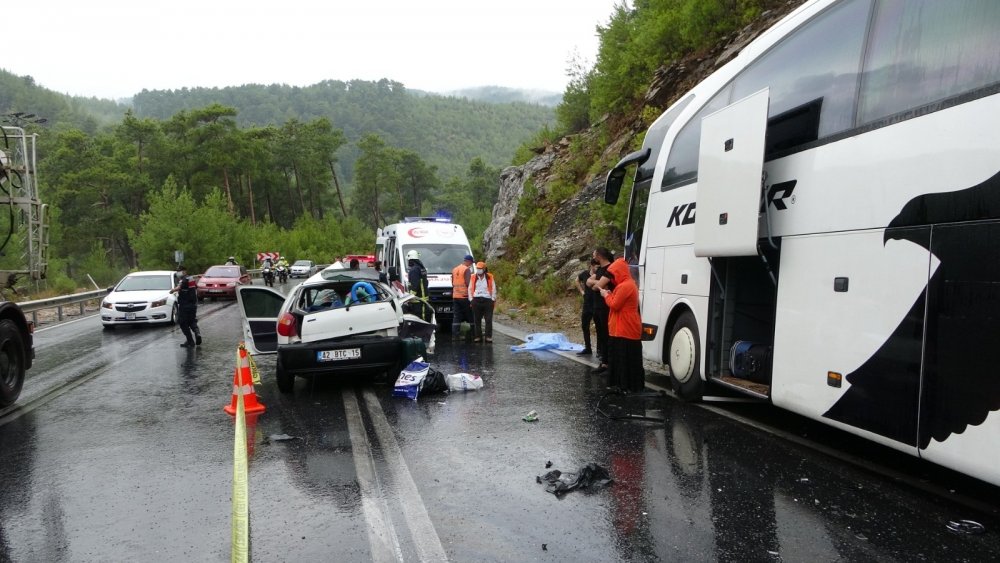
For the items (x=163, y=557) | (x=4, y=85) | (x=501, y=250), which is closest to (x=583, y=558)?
(x=163, y=557)

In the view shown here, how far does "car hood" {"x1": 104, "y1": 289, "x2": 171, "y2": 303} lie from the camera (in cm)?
1778

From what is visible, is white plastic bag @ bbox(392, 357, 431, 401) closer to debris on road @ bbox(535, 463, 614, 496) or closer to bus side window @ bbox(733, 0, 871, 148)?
debris on road @ bbox(535, 463, 614, 496)

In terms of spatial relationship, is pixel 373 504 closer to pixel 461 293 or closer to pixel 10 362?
pixel 10 362

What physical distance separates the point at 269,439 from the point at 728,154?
5.53 metres

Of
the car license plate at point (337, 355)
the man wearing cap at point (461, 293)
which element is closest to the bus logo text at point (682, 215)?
the car license plate at point (337, 355)

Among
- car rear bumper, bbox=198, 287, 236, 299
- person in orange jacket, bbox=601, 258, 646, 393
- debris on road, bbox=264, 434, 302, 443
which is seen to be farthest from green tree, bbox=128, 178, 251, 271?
person in orange jacket, bbox=601, 258, 646, 393

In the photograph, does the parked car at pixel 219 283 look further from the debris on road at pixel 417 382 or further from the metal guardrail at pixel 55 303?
the debris on road at pixel 417 382

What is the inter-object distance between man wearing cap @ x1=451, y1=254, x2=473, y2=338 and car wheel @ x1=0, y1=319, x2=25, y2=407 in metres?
7.94

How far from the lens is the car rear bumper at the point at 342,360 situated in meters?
8.63

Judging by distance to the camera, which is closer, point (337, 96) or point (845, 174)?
point (845, 174)

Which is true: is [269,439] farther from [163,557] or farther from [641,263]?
[641,263]

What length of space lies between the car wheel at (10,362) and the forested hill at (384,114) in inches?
5253

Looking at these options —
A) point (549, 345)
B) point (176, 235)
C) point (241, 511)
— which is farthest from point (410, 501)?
point (176, 235)

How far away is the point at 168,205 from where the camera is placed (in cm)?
4275
